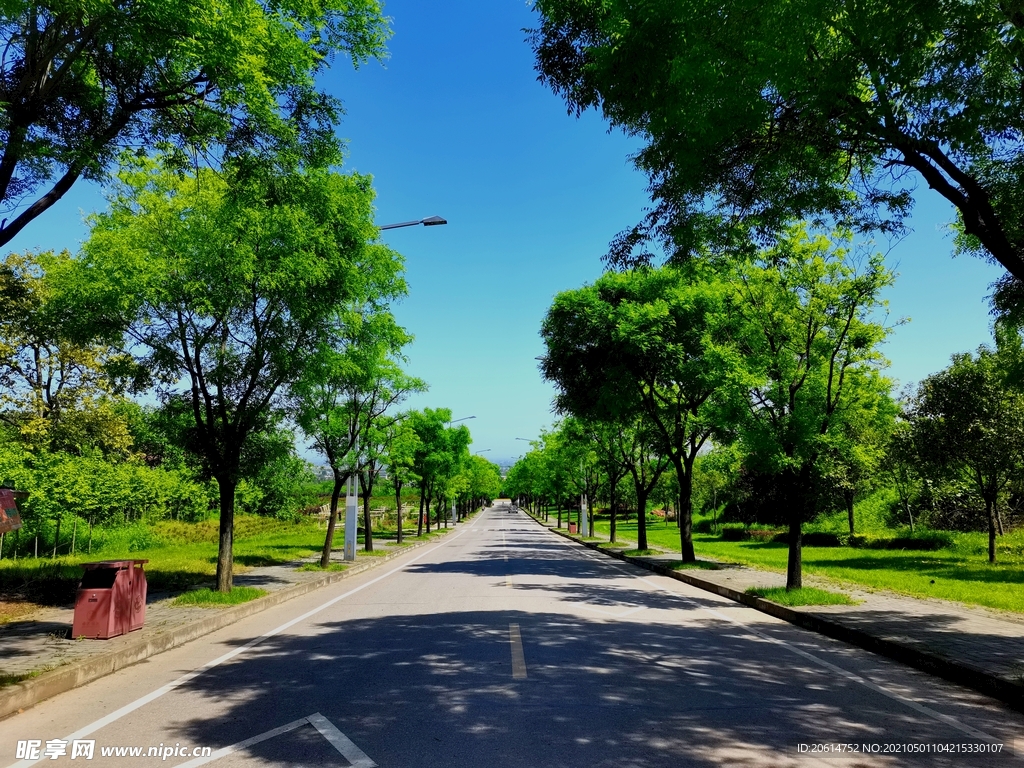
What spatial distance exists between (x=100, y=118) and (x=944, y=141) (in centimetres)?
922

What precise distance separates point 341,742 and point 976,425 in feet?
78.4

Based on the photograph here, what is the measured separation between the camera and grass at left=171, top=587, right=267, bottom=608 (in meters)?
11.8

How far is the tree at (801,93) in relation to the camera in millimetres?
5672

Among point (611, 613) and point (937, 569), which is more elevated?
point (611, 613)

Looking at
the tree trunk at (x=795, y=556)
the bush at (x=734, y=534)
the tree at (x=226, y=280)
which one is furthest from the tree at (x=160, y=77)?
the bush at (x=734, y=534)

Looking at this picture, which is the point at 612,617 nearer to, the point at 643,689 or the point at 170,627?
the point at 643,689

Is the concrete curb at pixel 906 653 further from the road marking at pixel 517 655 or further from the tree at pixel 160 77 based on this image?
the tree at pixel 160 77

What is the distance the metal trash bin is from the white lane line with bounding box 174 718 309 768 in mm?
4901

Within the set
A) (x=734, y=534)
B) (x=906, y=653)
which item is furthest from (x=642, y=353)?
(x=734, y=534)

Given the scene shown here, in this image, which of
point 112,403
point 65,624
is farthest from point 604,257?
point 112,403

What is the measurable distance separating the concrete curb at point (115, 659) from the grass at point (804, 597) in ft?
31.6

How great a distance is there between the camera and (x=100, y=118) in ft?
24.3

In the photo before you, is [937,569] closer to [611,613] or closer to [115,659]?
[611,613]

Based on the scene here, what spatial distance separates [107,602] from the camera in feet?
28.1
